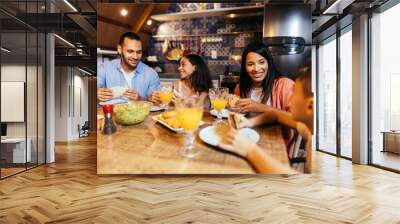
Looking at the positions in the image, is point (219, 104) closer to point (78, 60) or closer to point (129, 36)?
point (129, 36)

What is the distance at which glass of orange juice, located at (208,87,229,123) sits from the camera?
5.00 metres

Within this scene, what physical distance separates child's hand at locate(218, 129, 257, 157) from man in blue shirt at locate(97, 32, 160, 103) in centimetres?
110

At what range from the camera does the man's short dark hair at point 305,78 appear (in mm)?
4989

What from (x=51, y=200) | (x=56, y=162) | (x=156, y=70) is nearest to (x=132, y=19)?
(x=156, y=70)

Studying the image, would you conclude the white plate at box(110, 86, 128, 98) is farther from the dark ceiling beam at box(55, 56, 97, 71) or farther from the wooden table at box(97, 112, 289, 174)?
the dark ceiling beam at box(55, 56, 97, 71)

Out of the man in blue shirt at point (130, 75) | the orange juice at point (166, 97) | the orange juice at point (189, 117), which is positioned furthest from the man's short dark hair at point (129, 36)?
the orange juice at point (189, 117)

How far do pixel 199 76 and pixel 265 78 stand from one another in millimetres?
914

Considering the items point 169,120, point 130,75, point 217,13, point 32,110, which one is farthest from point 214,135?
point 32,110

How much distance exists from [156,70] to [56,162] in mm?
3313

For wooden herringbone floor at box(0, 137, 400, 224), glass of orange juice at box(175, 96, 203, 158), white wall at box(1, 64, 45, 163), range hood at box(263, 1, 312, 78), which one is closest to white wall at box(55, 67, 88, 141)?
white wall at box(1, 64, 45, 163)

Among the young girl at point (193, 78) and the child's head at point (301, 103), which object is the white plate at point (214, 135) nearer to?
the young girl at point (193, 78)

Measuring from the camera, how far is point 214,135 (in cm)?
495

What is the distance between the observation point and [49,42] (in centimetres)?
689

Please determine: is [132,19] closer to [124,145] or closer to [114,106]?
[114,106]
